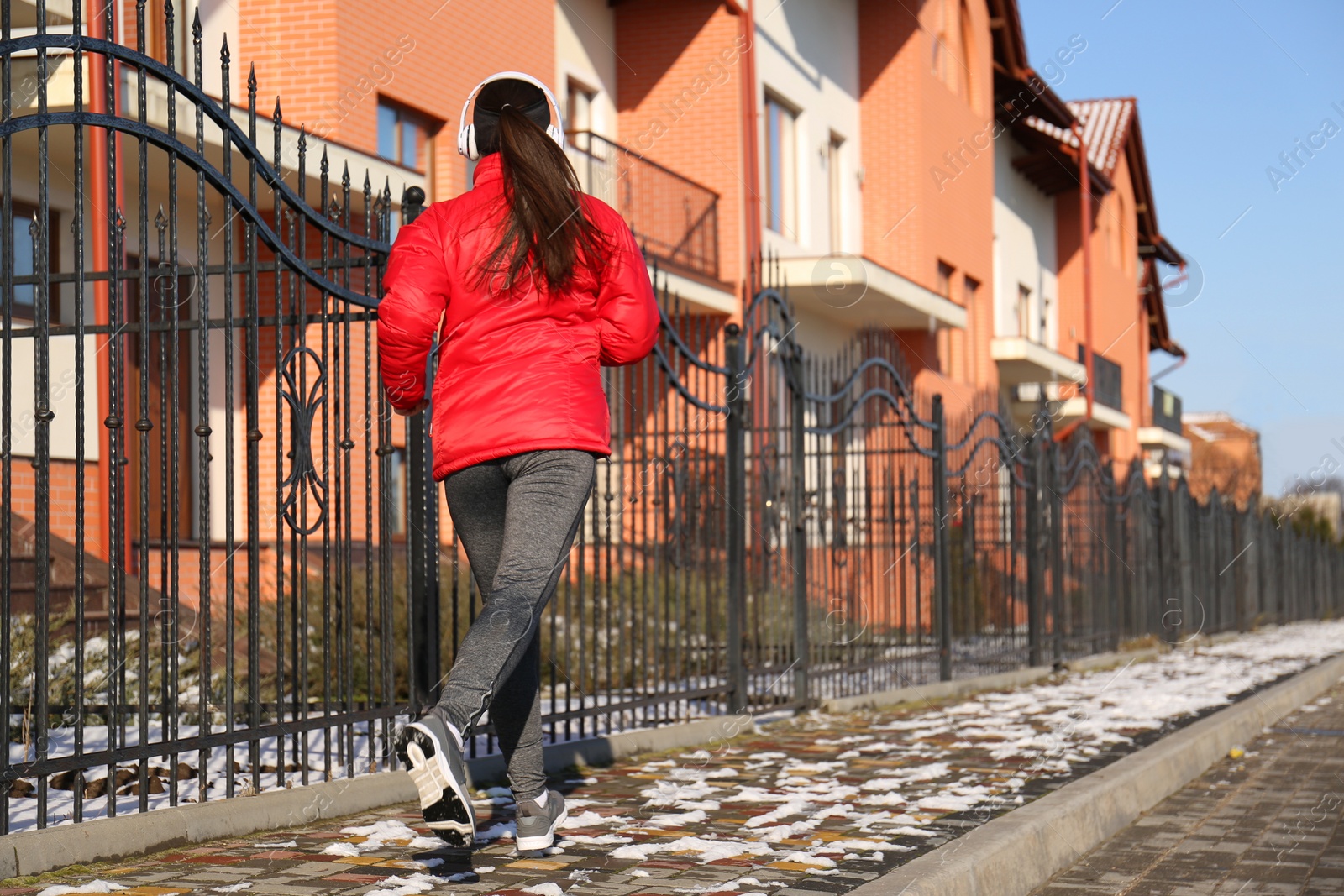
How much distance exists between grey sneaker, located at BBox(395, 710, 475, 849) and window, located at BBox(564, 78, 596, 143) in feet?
51.5

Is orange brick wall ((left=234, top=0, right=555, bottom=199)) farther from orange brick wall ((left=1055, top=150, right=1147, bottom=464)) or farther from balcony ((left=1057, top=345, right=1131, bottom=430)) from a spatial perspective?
orange brick wall ((left=1055, top=150, right=1147, bottom=464))

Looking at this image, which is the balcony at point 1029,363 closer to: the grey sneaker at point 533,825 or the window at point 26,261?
the window at point 26,261

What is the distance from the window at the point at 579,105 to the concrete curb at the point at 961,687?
8472 millimetres

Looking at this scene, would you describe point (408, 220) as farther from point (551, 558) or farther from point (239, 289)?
point (239, 289)

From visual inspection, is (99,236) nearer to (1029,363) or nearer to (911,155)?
(911,155)

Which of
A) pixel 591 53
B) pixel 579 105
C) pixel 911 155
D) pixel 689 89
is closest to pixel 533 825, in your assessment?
pixel 579 105

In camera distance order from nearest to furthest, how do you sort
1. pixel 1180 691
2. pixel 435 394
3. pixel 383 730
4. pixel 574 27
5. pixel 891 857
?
pixel 435 394 < pixel 891 857 < pixel 383 730 < pixel 1180 691 < pixel 574 27

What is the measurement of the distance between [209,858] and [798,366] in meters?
5.81

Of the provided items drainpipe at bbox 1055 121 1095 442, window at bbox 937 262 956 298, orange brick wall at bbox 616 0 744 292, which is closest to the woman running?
orange brick wall at bbox 616 0 744 292

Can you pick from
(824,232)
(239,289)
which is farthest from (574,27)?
(239,289)

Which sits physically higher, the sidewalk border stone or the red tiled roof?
the red tiled roof

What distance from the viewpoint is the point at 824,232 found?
76.4 feet

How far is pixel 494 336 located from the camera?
171 inches

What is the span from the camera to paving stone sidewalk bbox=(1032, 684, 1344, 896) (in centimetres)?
511
